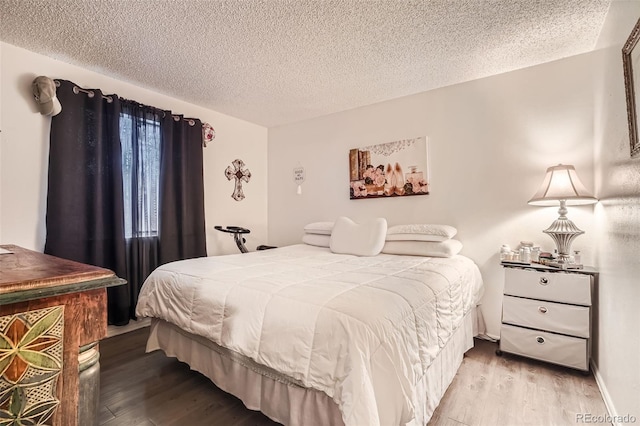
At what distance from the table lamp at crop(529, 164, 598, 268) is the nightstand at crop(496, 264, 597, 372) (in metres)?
0.14

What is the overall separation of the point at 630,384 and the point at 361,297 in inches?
50.5

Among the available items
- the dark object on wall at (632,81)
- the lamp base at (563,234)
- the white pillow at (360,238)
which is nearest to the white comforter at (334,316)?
the white pillow at (360,238)

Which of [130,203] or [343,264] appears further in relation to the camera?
[130,203]

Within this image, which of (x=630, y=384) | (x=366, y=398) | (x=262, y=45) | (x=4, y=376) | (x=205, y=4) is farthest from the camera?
(x=262, y=45)

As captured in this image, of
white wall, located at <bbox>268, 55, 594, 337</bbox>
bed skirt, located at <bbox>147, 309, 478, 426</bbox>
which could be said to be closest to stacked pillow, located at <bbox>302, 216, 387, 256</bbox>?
white wall, located at <bbox>268, 55, 594, 337</bbox>

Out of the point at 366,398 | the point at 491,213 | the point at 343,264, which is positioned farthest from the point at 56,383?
the point at 491,213

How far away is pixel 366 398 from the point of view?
100 centimetres

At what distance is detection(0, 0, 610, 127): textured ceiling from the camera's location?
70.4 inches

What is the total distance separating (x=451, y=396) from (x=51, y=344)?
6.44 feet

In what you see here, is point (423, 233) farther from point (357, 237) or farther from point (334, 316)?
point (334, 316)

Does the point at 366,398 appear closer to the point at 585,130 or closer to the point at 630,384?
the point at 630,384

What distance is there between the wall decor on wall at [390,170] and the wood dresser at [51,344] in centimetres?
282

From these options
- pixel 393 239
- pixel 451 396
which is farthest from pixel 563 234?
pixel 451 396

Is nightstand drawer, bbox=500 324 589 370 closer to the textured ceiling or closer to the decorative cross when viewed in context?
the textured ceiling
